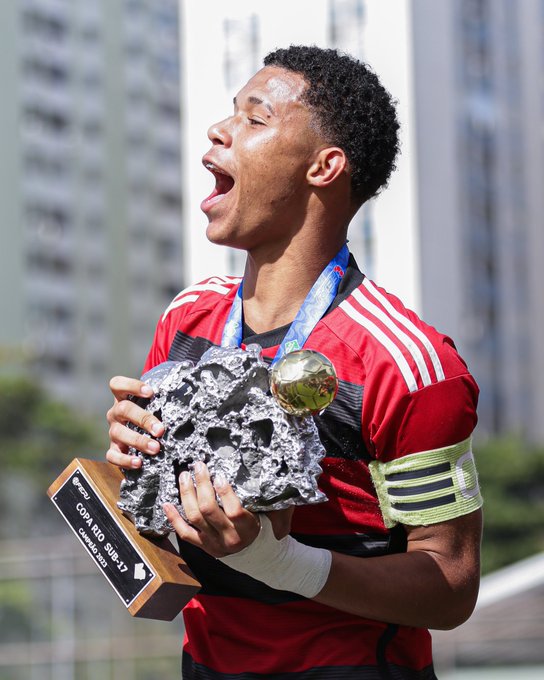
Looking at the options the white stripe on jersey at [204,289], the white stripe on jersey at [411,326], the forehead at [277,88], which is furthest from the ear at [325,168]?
the white stripe on jersey at [204,289]

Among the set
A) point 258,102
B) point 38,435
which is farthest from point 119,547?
point 38,435

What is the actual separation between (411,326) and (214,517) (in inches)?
24.3

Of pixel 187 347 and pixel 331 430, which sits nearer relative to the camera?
pixel 331 430

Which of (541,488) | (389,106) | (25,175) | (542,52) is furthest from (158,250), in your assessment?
(389,106)

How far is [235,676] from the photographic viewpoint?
2553mm

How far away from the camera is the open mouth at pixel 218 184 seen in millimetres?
2738

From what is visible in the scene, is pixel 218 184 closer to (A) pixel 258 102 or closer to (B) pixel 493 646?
(A) pixel 258 102

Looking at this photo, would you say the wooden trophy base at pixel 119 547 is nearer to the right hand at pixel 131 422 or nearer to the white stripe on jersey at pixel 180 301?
the right hand at pixel 131 422

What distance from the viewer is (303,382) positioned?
7.19 feet

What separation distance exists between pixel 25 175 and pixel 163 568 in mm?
50483

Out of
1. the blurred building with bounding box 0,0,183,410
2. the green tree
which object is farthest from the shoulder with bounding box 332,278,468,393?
the blurred building with bounding box 0,0,183,410

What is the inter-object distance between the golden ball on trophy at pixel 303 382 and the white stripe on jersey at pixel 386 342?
29 cm

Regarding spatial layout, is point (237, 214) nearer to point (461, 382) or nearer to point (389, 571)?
point (461, 382)

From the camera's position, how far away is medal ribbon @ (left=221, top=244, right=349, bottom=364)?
2.59 metres
